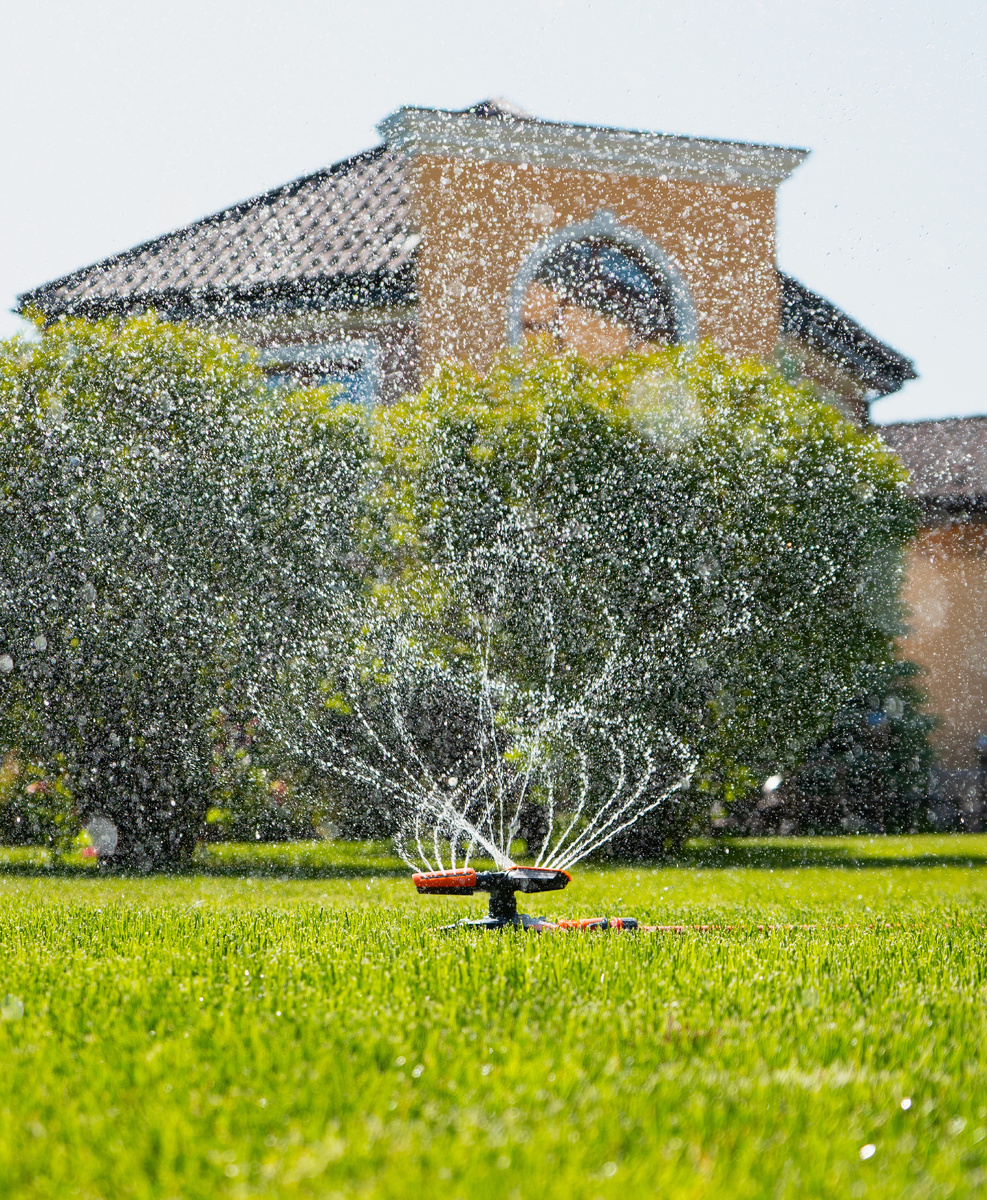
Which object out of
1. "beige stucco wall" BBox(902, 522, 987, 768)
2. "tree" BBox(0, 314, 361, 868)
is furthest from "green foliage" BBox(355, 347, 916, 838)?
"beige stucco wall" BBox(902, 522, 987, 768)

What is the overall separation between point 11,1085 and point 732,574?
8321 millimetres

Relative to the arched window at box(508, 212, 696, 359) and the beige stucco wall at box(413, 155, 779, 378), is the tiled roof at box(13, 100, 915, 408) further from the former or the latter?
the arched window at box(508, 212, 696, 359)

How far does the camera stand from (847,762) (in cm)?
1465

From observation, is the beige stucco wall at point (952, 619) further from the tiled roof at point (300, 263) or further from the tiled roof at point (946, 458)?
the tiled roof at point (300, 263)

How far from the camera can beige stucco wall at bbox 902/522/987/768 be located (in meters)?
18.1

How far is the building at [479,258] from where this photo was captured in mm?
13375

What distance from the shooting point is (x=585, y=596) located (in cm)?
946

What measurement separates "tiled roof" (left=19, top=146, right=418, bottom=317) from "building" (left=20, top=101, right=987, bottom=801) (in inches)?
1.1

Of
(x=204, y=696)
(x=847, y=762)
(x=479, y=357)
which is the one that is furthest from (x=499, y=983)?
(x=847, y=762)

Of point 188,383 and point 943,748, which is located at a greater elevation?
point 188,383

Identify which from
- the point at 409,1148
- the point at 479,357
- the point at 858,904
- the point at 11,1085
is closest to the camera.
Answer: the point at 409,1148

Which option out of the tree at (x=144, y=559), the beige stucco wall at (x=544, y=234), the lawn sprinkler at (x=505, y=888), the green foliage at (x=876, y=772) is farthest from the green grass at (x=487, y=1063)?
the green foliage at (x=876, y=772)

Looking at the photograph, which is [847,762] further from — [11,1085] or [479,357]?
[11,1085]

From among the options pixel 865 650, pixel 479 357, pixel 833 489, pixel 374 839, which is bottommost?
pixel 374 839
